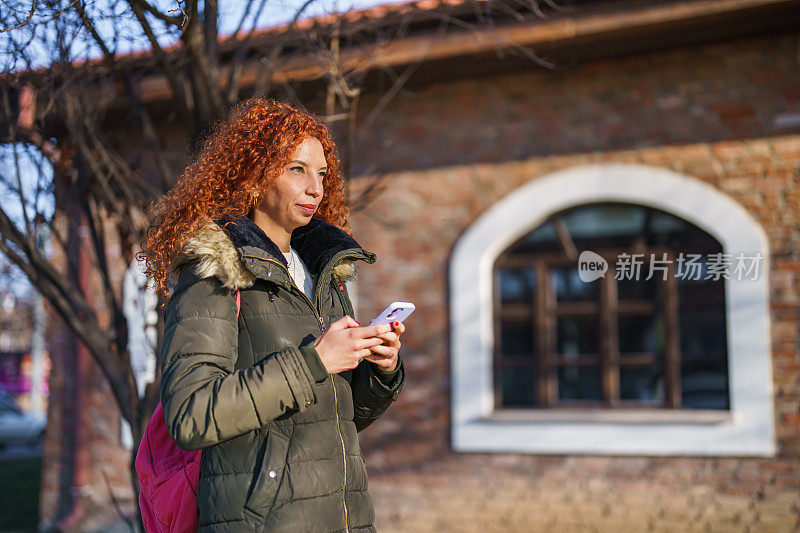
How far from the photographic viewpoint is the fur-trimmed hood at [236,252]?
5.55ft

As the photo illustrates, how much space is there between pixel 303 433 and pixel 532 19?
418cm

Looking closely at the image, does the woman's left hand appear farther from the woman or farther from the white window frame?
the white window frame

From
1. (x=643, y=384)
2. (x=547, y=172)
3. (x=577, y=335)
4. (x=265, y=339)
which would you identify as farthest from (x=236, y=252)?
(x=577, y=335)

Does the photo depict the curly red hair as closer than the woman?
Result: No

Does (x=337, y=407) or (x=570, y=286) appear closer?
(x=337, y=407)

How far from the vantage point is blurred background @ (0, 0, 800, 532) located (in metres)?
4.93

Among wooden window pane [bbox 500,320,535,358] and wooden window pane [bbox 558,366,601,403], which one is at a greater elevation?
wooden window pane [bbox 500,320,535,358]

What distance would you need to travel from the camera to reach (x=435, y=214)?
19.1 ft

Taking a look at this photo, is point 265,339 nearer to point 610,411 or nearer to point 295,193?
point 295,193

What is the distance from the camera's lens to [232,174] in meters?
1.93

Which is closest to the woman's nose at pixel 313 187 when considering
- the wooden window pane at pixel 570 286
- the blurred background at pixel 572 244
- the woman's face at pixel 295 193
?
the woman's face at pixel 295 193

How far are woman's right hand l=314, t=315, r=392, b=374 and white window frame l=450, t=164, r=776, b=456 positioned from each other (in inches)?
156

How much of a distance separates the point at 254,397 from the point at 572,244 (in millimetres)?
4417

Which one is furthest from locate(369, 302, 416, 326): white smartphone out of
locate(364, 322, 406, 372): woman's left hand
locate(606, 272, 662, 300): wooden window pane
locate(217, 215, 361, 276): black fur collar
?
locate(606, 272, 662, 300): wooden window pane
